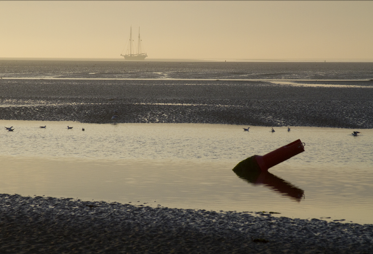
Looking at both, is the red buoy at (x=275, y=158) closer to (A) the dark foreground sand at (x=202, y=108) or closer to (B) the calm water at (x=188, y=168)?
(B) the calm water at (x=188, y=168)

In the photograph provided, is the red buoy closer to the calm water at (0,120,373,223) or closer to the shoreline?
the calm water at (0,120,373,223)

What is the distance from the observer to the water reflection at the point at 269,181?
17.1 metres

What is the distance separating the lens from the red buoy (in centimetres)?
2017

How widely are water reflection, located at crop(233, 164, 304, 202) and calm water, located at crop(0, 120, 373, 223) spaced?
9.6 inches

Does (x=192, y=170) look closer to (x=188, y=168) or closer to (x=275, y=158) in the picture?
(x=188, y=168)

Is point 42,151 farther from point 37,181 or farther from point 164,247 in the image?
point 164,247

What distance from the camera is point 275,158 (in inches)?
805

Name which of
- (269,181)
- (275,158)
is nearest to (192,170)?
(269,181)

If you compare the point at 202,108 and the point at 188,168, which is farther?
the point at 202,108

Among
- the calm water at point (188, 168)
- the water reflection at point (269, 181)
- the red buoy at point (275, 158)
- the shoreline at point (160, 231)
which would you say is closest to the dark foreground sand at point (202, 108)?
the calm water at point (188, 168)

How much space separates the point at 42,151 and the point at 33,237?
13.9 m

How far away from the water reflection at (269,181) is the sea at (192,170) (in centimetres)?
8

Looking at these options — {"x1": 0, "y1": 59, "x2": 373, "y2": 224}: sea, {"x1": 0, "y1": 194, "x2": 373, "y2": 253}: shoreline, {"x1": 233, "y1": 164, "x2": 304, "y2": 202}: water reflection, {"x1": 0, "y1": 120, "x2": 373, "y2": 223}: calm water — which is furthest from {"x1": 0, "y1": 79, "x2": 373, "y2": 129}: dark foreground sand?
{"x1": 0, "y1": 194, "x2": 373, "y2": 253}: shoreline

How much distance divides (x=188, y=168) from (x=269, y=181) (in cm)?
392
